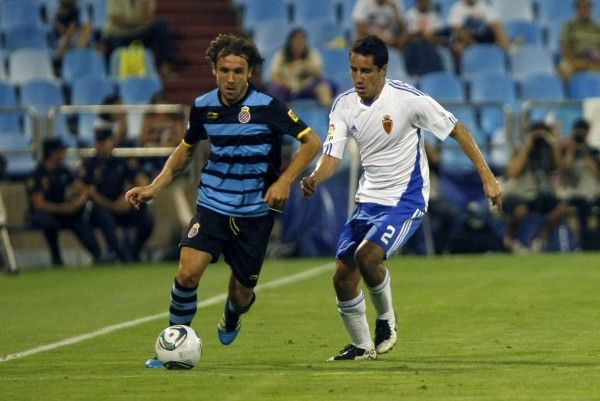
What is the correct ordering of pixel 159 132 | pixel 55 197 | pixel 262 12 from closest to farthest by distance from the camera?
pixel 55 197
pixel 159 132
pixel 262 12

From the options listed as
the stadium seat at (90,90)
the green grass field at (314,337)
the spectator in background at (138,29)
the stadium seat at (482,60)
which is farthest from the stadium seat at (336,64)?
the green grass field at (314,337)

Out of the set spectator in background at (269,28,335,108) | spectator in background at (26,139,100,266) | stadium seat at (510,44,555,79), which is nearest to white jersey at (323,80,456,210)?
spectator in background at (26,139,100,266)

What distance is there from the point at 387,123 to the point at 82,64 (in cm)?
1512

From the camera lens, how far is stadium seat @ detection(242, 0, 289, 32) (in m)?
26.0

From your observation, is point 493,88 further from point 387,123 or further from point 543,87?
point 387,123

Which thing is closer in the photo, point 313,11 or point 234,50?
point 234,50

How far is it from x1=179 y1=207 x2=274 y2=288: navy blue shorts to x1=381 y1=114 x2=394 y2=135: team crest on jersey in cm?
95

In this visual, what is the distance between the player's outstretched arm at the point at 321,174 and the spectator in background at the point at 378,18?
13.8 metres

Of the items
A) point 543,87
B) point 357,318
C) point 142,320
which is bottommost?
point 543,87

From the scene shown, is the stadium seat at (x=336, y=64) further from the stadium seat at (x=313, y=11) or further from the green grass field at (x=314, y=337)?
the green grass field at (x=314, y=337)

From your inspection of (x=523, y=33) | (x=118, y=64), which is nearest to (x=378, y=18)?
(x=523, y=33)

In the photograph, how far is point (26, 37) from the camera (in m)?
25.5

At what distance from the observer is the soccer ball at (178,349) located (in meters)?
9.84

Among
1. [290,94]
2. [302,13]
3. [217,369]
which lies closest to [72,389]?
[217,369]
